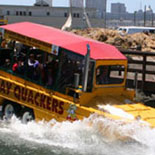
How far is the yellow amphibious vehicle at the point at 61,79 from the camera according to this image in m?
10.5

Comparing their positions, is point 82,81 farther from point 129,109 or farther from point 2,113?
point 2,113

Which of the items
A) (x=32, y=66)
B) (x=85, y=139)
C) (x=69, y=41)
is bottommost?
(x=85, y=139)

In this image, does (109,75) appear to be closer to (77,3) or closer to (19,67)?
(19,67)

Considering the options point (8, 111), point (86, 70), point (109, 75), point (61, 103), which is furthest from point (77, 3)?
point (86, 70)

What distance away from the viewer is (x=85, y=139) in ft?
33.5

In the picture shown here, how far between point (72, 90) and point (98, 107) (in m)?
0.83

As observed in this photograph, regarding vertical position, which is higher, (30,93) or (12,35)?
(12,35)

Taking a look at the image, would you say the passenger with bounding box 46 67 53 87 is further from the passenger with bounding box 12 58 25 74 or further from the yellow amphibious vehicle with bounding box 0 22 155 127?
the passenger with bounding box 12 58 25 74

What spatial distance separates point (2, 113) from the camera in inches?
499

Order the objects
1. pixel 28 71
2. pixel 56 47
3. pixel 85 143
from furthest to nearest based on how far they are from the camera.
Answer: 1. pixel 28 71
2. pixel 56 47
3. pixel 85 143

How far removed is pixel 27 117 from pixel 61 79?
5.03 feet

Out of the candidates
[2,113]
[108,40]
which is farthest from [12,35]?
[108,40]

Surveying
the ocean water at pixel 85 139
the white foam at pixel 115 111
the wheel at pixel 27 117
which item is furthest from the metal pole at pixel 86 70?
the wheel at pixel 27 117

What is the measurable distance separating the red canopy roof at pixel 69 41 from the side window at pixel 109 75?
0.28 m
